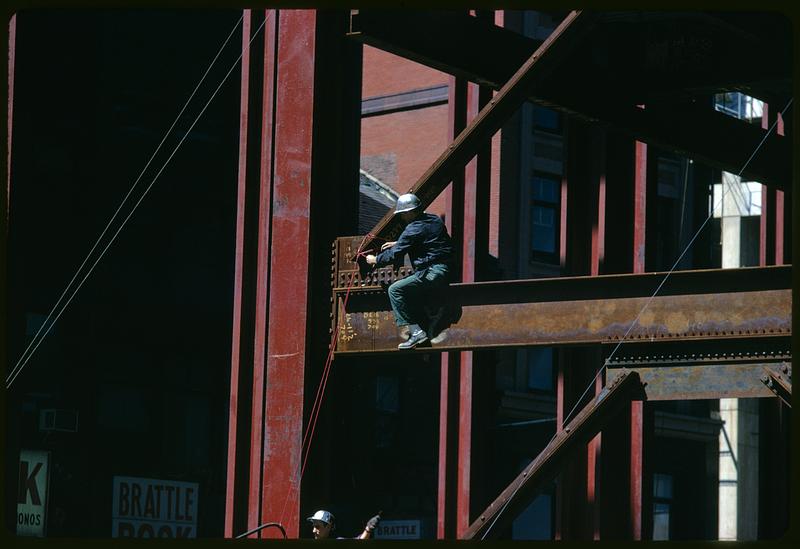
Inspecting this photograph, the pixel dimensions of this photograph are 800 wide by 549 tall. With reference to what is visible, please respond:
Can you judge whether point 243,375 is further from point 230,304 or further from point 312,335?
point 230,304

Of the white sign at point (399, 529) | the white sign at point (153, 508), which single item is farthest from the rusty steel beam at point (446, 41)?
the white sign at point (399, 529)

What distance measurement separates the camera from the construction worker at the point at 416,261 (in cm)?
1200

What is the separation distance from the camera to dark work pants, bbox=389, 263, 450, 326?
12.0 m

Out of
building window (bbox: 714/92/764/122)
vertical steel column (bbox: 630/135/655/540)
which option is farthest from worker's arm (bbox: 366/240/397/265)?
building window (bbox: 714/92/764/122)

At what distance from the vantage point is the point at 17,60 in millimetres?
23438

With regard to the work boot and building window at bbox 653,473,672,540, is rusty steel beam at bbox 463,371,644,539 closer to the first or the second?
the work boot

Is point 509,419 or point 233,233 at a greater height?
point 233,233

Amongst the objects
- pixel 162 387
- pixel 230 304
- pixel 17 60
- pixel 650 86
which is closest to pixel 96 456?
pixel 162 387

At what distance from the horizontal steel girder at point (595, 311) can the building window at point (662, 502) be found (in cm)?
2869

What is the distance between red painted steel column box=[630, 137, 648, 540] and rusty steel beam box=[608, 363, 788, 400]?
7.07 metres

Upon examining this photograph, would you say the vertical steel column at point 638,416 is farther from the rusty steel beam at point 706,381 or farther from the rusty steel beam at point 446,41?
the rusty steel beam at point 706,381

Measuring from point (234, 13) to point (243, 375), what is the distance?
18.1 m

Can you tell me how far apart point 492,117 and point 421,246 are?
1.35 metres

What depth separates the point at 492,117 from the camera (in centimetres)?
1257
